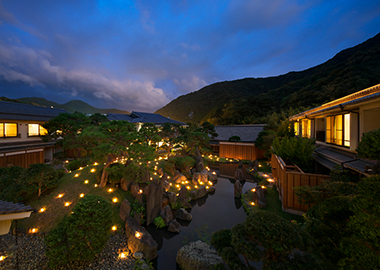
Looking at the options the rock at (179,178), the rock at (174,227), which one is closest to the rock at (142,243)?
the rock at (174,227)

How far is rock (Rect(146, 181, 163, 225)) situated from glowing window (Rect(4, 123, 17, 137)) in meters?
14.7

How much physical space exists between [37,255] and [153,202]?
4480 mm

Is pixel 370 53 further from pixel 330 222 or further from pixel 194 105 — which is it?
pixel 330 222

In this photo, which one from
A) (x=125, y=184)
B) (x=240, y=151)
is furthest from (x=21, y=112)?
(x=240, y=151)

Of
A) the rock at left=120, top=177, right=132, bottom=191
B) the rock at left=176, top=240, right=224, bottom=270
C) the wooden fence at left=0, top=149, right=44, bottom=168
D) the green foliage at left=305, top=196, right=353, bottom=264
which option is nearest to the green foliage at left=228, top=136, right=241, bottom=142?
the rock at left=120, top=177, right=132, bottom=191

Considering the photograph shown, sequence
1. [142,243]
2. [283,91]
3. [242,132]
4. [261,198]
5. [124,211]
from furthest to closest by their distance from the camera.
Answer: [283,91]
[242,132]
[261,198]
[124,211]
[142,243]

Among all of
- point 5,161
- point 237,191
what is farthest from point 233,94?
point 5,161

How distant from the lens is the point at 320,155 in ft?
27.8

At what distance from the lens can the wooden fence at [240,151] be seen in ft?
63.2

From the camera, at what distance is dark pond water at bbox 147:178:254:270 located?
6.21 meters

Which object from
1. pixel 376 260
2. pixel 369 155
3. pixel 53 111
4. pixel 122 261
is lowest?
pixel 122 261

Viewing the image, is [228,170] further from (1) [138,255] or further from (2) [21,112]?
(2) [21,112]

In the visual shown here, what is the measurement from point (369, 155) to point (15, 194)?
40.5ft

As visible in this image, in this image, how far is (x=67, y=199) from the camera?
26.4 ft
